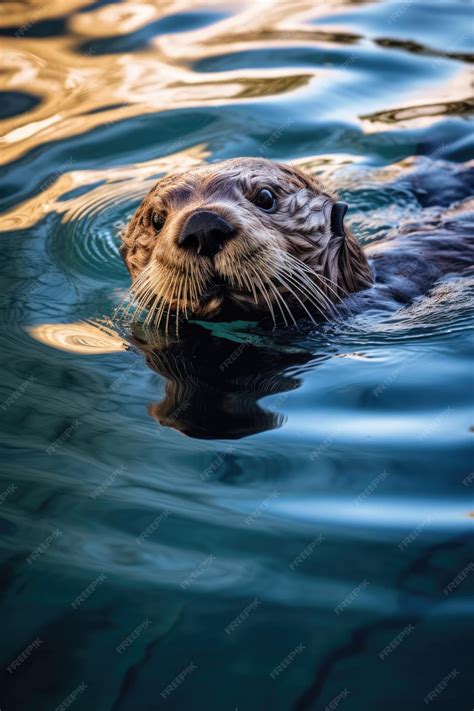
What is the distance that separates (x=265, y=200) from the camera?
4.64m

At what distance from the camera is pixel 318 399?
397 cm

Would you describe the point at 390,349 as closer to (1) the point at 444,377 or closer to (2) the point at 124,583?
(1) the point at 444,377

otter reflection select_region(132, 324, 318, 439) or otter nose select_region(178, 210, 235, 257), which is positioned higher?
otter nose select_region(178, 210, 235, 257)

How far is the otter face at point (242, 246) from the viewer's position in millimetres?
4172

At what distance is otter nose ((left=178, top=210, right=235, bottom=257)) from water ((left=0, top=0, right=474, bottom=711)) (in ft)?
1.97

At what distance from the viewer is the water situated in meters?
2.57

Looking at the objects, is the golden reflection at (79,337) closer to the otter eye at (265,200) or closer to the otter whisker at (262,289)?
the otter whisker at (262,289)

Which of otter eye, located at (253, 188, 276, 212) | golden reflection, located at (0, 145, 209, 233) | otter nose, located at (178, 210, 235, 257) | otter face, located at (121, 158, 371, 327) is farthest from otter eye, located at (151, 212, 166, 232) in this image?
golden reflection, located at (0, 145, 209, 233)

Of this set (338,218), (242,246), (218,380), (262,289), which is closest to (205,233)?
(242,246)

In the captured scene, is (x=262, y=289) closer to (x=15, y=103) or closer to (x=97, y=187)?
(x=97, y=187)

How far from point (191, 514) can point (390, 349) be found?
5.39 ft

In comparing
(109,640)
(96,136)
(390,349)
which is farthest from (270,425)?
(96,136)

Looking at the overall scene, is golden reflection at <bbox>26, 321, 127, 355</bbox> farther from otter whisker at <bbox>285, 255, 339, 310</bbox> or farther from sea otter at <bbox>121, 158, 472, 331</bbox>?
otter whisker at <bbox>285, 255, 339, 310</bbox>

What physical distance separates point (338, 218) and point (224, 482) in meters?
1.99
